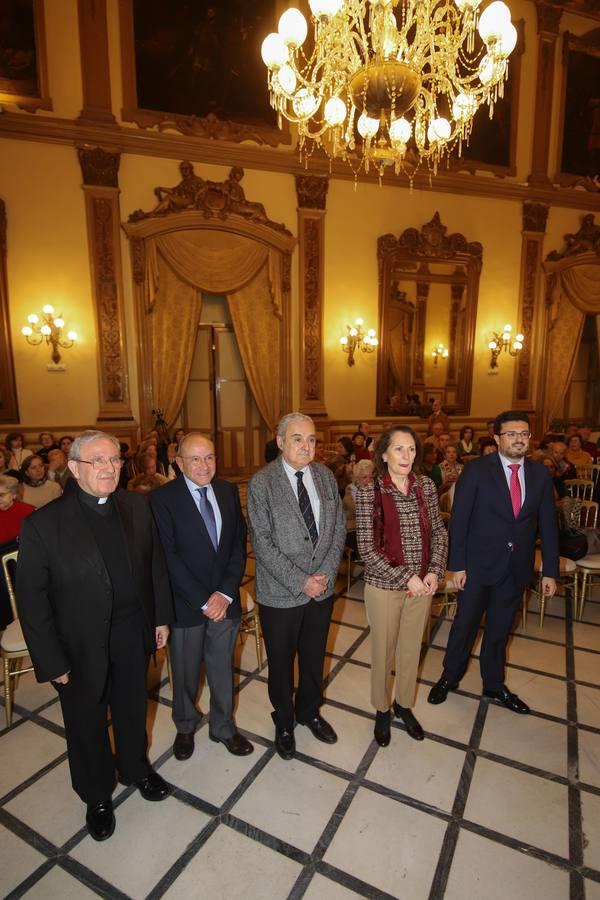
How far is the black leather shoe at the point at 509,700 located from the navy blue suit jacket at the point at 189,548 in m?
1.87

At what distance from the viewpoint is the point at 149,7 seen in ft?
25.9

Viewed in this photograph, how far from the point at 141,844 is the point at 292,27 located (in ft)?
18.6

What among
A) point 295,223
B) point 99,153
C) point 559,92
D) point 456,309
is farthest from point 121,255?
point 559,92

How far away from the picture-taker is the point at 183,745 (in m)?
2.71

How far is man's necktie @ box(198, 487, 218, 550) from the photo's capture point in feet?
8.44

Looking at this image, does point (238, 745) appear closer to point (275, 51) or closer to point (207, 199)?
point (275, 51)

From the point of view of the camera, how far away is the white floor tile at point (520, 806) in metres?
→ 2.24

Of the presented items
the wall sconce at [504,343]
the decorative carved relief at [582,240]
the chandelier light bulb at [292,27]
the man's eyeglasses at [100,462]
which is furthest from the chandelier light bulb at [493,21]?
the decorative carved relief at [582,240]

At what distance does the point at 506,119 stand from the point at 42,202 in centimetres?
893

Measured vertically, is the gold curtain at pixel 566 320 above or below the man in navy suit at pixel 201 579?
above

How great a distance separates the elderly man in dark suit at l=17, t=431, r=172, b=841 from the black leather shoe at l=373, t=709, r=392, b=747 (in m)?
1.18

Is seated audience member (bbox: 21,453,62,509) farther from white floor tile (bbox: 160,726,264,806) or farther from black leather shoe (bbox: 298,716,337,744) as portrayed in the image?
black leather shoe (bbox: 298,716,337,744)

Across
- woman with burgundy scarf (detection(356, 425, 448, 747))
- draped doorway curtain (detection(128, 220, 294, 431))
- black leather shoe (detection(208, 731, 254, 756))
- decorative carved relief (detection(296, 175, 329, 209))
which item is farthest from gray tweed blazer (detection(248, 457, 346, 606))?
decorative carved relief (detection(296, 175, 329, 209))

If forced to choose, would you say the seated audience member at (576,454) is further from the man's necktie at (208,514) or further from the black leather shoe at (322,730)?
the man's necktie at (208,514)
